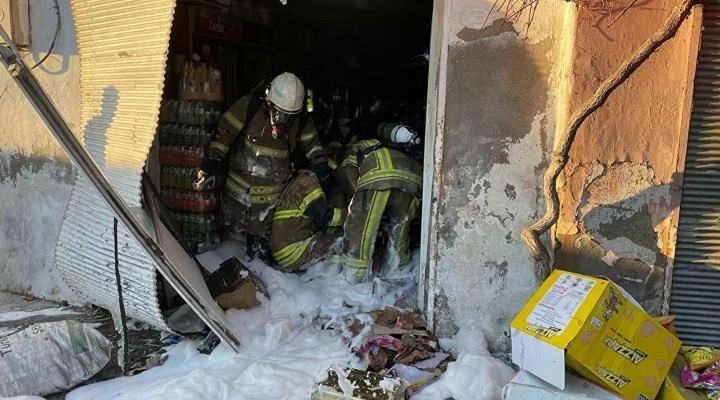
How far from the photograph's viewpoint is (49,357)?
10.6 ft

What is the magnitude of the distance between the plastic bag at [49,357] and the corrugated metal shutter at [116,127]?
13.5 inches

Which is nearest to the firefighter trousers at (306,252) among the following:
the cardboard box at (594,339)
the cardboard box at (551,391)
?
the cardboard box at (594,339)

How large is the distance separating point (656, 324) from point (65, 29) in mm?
4704

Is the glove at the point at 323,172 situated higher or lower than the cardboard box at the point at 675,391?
higher

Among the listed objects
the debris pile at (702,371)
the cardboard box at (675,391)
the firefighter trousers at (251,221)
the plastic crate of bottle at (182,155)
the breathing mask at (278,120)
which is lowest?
the cardboard box at (675,391)

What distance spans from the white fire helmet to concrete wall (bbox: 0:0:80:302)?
5.27 feet

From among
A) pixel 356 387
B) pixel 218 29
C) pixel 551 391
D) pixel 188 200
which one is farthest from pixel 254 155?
pixel 551 391

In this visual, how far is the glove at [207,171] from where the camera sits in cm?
451

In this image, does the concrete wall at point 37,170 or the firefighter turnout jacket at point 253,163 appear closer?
the concrete wall at point 37,170

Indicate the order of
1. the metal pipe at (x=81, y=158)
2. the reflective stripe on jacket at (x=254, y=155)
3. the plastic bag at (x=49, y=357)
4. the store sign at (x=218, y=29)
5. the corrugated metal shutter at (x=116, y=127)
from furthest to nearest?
the store sign at (x=218, y=29) → the reflective stripe on jacket at (x=254, y=155) → the corrugated metal shutter at (x=116, y=127) → the plastic bag at (x=49, y=357) → the metal pipe at (x=81, y=158)

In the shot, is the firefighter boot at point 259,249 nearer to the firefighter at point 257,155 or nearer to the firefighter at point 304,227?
the firefighter at point 257,155

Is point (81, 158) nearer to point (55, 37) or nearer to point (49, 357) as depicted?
point (49, 357)

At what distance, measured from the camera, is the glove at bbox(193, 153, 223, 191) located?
4.51 metres

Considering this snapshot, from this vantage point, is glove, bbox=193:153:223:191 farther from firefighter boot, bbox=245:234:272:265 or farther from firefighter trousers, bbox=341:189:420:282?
firefighter trousers, bbox=341:189:420:282
